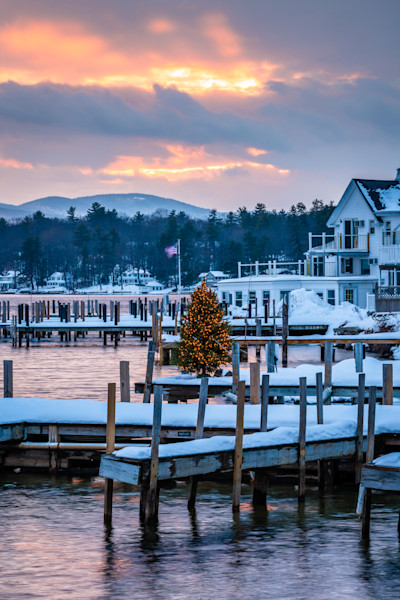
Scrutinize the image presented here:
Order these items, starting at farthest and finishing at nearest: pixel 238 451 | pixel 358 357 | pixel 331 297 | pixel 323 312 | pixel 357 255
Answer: pixel 357 255, pixel 331 297, pixel 323 312, pixel 358 357, pixel 238 451

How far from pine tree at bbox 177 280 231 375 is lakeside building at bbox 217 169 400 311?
38.5 meters

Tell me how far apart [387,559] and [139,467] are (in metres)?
4.51

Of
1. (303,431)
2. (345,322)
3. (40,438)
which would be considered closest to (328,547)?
(303,431)

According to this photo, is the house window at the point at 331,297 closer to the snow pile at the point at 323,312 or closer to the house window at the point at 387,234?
the snow pile at the point at 323,312

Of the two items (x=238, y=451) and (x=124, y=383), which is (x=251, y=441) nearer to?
(x=238, y=451)

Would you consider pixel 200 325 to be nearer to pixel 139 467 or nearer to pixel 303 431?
pixel 303 431

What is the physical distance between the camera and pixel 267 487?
19703mm

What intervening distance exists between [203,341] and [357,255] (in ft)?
148

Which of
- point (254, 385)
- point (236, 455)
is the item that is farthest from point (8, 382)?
point (236, 455)

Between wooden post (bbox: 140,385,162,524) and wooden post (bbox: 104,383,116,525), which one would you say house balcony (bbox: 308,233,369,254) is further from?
wooden post (bbox: 140,385,162,524)

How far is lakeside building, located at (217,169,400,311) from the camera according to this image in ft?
237

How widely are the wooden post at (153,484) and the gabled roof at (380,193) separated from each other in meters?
58.4

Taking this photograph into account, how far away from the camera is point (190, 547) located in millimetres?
16328

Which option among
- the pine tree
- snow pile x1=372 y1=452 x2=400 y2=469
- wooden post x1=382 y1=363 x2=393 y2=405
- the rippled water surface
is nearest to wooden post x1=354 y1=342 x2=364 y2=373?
wooden post x1=382 y1=363 x2=393 y2=405
